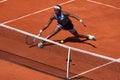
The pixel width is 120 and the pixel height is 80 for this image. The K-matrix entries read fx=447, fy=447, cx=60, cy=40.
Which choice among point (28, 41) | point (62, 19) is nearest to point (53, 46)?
point (28, 41)

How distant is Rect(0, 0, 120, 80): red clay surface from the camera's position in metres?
15.5

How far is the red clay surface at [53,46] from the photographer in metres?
15.5

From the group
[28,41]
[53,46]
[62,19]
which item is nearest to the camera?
[53,46]

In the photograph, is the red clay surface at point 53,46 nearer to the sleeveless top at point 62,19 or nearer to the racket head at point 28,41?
the racket head at point 28,41

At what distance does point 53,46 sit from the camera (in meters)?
16.7

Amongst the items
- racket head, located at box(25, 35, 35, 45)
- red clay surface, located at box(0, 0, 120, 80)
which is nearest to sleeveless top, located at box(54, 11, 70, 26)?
red clay surface, located at box(0, 0, 120, 80)

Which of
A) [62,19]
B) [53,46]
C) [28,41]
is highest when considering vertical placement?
[62,19]

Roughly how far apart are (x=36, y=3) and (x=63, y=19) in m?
5.85

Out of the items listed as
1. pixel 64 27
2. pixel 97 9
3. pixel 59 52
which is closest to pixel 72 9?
pixel 97 9

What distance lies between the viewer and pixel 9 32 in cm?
1845

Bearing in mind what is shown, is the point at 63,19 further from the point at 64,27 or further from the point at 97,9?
the point at 97,9

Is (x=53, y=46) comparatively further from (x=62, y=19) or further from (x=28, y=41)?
(x=62, y=19)

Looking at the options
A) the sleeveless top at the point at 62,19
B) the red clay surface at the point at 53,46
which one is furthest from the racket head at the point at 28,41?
the sleeveless top at the point at 62,19

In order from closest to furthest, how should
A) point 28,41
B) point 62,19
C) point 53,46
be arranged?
point 53,46, point 28,41, point 62,19
